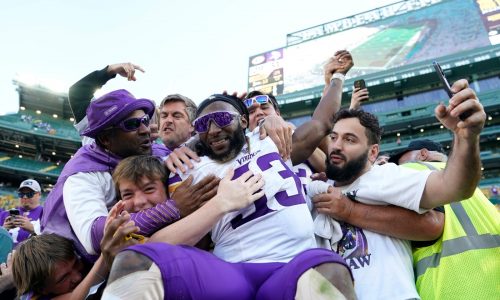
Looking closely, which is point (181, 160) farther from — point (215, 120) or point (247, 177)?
point (247, 177)

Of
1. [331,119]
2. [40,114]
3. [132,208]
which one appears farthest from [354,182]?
[40,114]

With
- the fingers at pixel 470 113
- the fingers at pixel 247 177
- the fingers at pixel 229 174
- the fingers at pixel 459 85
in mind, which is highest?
the fingers at pixel 459 85

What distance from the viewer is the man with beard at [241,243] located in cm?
142

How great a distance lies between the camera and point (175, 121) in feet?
11.7

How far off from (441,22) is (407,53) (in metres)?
4.43

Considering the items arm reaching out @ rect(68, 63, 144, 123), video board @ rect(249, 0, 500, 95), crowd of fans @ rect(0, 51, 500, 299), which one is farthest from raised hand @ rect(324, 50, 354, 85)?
video board @ rect(249, 0, 500, 95)

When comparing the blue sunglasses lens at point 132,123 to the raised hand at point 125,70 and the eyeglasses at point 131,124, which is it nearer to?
the eyeglasses at point 131,124

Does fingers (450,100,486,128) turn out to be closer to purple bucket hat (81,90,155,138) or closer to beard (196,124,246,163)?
beard (196,124,246,163)

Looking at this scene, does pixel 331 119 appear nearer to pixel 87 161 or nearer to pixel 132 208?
pixel 132 208

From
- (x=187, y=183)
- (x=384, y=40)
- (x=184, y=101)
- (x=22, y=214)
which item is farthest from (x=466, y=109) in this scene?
(x=384, y=40)

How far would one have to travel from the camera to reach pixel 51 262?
2.12 m

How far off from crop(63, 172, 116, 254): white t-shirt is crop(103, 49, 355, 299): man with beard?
0.46 m

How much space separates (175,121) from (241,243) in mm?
1978

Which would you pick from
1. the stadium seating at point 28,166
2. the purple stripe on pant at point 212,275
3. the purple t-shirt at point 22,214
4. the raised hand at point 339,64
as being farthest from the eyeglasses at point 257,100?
the stadium seating at point 28,166
